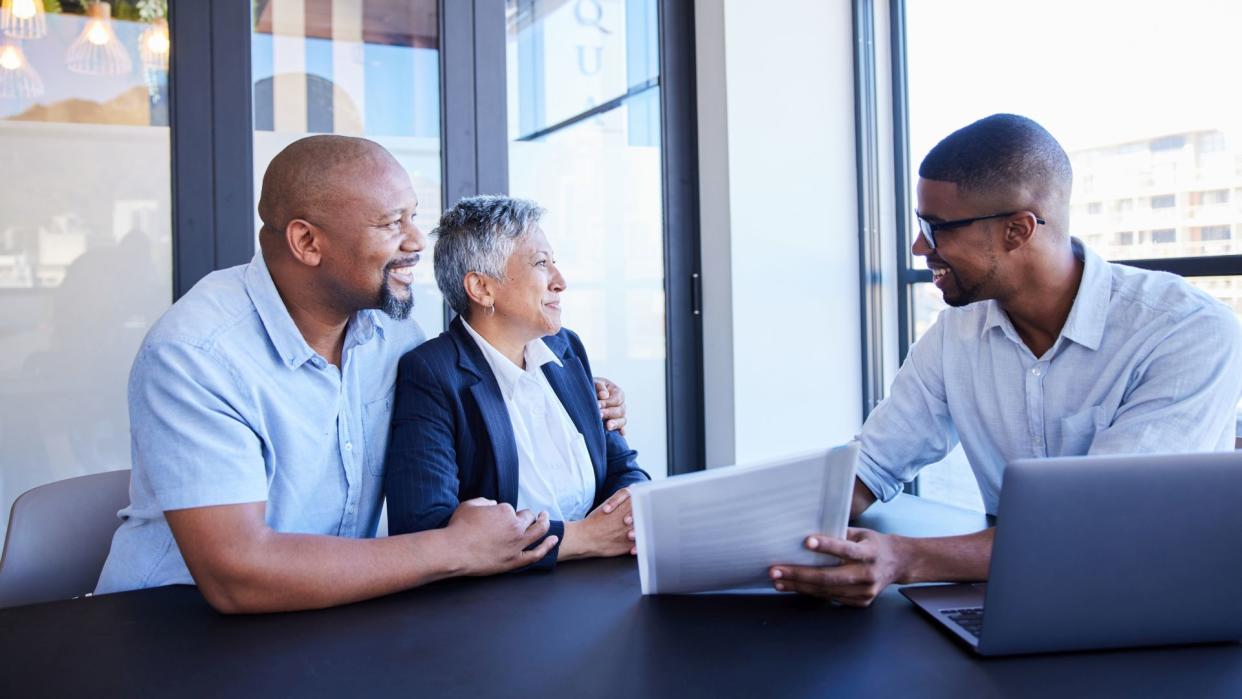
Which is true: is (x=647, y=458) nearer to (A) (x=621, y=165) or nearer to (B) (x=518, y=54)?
(A) (x=621, y=165)

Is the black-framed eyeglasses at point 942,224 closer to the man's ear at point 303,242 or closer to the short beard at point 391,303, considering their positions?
the short beard at point 391,303

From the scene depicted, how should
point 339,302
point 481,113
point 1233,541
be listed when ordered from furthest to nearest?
point 481,113 < point 339,302 < point 1233,541

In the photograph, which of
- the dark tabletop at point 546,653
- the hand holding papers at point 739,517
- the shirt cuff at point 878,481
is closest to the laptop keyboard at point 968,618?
the dark tabletop at point 546,653

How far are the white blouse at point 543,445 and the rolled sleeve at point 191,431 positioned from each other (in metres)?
0.61

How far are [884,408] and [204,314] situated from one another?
139 cm

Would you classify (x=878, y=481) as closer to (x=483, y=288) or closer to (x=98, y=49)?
(x=483, y=288)

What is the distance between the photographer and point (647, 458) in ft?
12.9

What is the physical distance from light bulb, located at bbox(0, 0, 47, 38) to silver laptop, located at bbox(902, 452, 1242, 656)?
310 centimetres

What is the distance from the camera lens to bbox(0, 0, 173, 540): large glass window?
9.63ft

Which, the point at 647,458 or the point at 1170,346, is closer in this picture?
the point at 1170,346

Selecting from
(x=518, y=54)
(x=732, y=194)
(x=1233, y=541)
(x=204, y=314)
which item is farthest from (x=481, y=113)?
(x=1233, y=541)

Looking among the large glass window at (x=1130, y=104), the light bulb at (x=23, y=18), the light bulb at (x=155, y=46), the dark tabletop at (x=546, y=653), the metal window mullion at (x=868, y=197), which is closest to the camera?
the dark tabletop at (x=546, y=653)

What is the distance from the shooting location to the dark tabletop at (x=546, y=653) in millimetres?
1101

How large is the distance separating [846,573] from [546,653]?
445 millimetres
